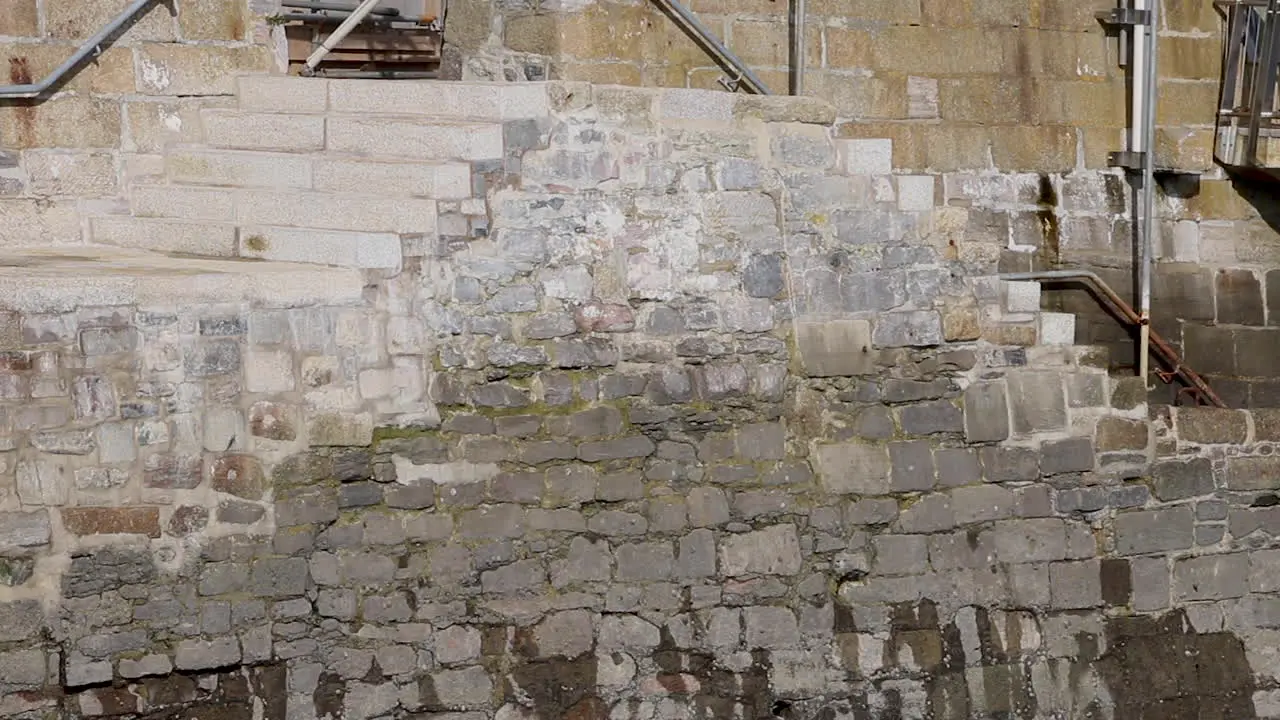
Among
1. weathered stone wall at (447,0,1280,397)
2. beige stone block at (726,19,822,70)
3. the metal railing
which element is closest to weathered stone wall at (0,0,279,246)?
weathered stone wall at (447,0,1280,397)

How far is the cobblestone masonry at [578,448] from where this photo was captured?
6.46m

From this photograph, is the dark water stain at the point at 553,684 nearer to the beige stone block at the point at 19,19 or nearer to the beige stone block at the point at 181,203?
the beige stone block at the point at 181,203

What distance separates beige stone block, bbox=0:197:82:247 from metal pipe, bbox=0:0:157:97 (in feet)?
1.35

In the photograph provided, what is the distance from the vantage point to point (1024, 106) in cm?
859

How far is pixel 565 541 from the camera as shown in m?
7.05

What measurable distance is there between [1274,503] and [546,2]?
148 inches

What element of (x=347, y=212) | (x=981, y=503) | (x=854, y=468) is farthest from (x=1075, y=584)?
(x=347, y=212)

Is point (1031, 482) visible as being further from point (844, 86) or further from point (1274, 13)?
point (1274, 13)

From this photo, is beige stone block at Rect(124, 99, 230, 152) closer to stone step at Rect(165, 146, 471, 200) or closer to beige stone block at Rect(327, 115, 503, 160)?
stone step at Rect(165, 146, 471, 200)

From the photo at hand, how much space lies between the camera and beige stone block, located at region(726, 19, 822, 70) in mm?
8102

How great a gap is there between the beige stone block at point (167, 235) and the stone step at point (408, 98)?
0.54 metres

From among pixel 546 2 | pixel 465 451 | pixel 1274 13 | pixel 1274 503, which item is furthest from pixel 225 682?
pixel 1274 13

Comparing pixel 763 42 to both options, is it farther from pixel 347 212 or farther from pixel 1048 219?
pixel 347 212

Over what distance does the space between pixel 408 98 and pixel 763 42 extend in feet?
5.94
